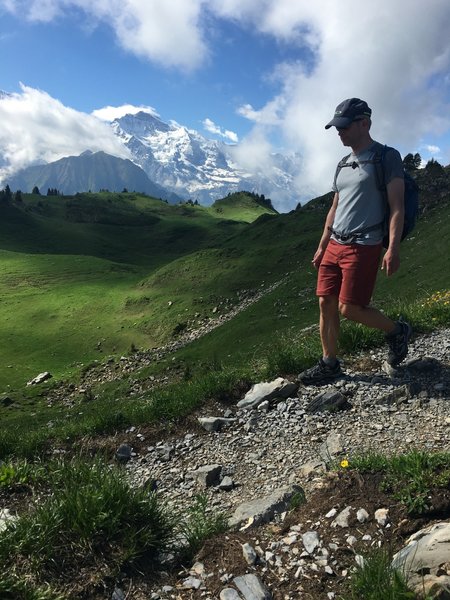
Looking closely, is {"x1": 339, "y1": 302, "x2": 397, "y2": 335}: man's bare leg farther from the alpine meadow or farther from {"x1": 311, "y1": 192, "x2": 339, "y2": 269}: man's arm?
the alpine meadow

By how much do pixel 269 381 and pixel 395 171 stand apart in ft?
15.4

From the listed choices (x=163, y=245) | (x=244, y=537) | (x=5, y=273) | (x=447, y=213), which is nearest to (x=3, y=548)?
(x=244, y=537)

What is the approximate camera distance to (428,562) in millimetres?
3553

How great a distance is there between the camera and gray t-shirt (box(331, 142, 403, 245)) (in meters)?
6.98

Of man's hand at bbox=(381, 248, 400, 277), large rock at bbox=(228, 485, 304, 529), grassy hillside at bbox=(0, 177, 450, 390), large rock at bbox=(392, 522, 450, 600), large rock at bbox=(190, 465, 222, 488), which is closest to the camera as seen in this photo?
large rock at bbox=(392, 522, 450, 600)

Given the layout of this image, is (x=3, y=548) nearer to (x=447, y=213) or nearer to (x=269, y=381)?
(x=269, y=381)

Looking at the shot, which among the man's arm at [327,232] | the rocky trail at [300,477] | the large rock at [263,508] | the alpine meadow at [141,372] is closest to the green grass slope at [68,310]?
the alpine meadow at [141,372]

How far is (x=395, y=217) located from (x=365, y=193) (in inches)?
26.1

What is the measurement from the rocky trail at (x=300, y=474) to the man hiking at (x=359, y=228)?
128 cm

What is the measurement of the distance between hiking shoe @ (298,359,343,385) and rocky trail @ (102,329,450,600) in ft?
0.50

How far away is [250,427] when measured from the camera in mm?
7777

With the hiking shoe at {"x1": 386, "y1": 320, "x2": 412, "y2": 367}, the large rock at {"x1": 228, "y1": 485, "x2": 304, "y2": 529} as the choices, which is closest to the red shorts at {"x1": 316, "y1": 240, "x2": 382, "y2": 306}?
the hiking shoe at {"x1": 386, "y1": 320, "x2": 412, "y2": 367}

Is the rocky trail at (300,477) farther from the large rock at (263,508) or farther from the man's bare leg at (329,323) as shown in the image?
the man's bare leg at (329,323)

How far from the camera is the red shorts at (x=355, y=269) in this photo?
734cm
